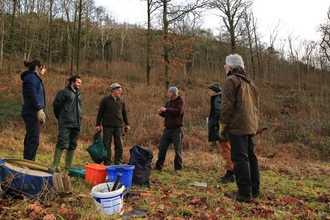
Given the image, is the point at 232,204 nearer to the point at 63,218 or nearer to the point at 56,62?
the point at 63,218

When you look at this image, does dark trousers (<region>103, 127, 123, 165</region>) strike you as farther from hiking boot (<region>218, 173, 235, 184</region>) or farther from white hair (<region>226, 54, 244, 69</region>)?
white hair (<region>226, 54, 244, 69</region>)

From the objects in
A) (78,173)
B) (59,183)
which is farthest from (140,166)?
(59,183)

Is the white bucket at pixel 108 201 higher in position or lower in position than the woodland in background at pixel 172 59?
lower

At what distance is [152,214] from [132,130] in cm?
795

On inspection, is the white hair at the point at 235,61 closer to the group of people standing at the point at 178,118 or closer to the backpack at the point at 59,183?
the group of people standing at the point at 178,118

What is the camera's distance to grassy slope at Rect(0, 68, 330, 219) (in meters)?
3.21

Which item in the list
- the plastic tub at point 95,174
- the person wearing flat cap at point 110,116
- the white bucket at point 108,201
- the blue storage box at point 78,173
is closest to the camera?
the white bucket at point 108,201

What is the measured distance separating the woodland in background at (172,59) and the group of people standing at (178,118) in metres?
4.46

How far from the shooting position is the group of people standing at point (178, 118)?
3.85 meters

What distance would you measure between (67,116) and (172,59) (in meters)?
10.2

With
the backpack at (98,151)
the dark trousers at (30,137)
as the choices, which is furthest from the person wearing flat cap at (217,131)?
the dark trousers at (30,137)

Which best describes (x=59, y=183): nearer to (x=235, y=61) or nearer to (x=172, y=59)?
(x=235, y=61)

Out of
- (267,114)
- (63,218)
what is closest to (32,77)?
(63,218)

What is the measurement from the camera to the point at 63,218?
2.75 metres
